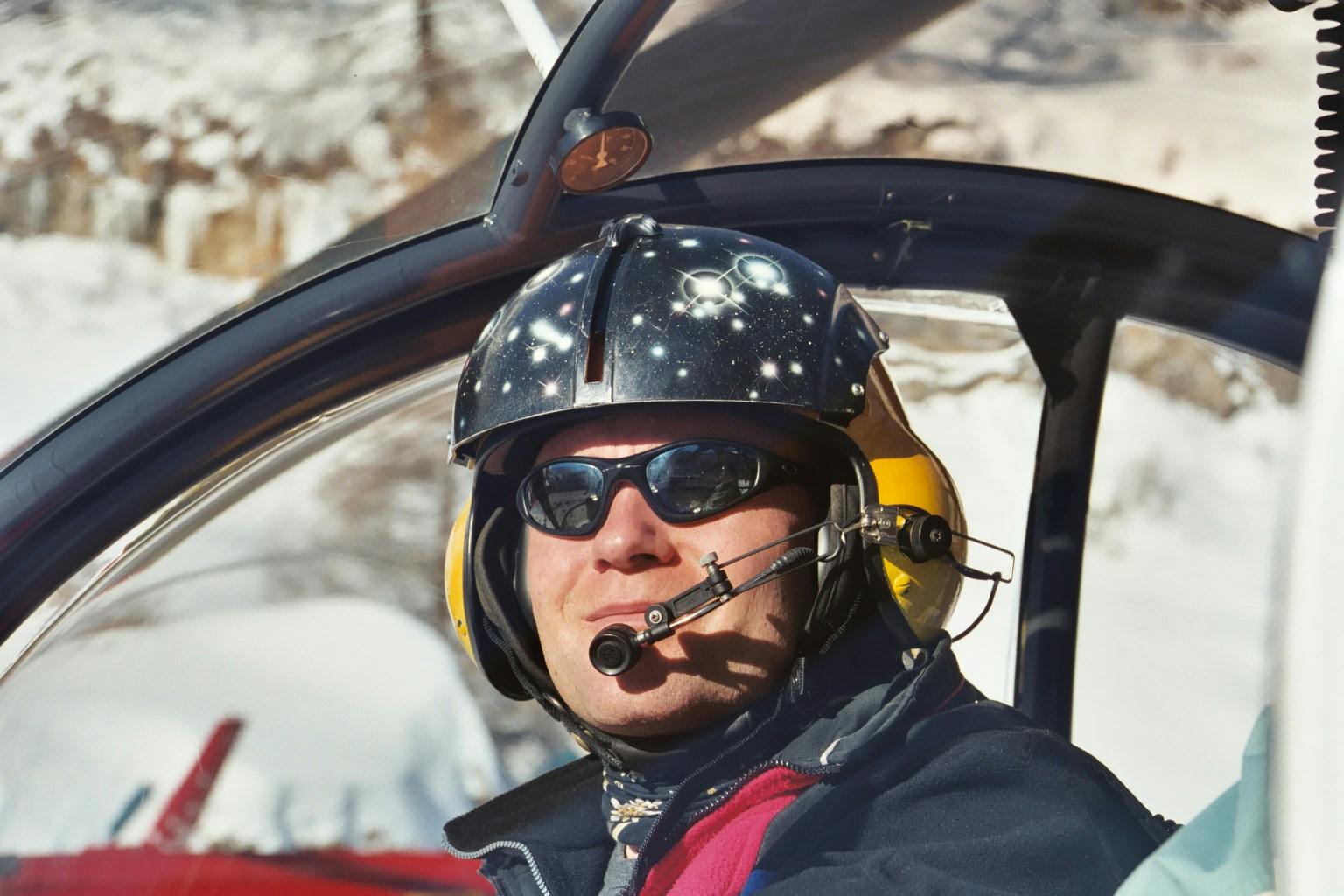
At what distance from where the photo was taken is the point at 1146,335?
5.99ft

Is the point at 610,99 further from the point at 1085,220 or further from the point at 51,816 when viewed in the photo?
the point at 51,816

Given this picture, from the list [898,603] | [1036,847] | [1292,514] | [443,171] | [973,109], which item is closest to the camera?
[1292,514]

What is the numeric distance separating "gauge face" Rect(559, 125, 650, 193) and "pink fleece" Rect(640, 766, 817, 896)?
2.36ft

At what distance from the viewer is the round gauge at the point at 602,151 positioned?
1.65 metres

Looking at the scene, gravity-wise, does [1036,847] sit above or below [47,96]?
below

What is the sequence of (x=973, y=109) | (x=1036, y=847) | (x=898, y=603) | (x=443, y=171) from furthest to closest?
(x=443, y=171)
(x=973, y=109)
(x=898, y=603)
(x=1036, y=847)

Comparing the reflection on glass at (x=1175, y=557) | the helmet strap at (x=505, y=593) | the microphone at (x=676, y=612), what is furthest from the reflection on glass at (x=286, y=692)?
the reflection on glass at (x=1175, y=557)

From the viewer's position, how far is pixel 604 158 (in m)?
1.67

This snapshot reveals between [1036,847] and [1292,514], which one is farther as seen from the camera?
[1036,847]

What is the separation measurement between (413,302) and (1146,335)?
933 mm

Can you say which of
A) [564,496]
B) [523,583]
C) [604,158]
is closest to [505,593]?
[523,583]

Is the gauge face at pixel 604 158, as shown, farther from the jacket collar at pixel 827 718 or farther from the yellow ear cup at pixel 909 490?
the jacket collar at pixel 827 718

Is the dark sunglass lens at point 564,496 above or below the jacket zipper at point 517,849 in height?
above

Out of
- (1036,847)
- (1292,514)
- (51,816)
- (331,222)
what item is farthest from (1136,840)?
(51,816)
